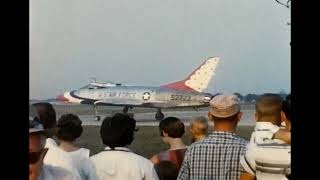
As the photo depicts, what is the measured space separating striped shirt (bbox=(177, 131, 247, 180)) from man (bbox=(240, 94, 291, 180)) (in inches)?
6.2

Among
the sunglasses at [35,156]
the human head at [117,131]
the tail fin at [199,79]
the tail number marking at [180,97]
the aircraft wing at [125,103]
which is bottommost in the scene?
the aircraft wing at [125,103]

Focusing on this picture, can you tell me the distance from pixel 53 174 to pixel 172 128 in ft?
5.52

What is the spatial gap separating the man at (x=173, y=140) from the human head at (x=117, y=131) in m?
0.54

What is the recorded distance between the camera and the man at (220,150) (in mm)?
2529

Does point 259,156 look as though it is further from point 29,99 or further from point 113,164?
point 29,99

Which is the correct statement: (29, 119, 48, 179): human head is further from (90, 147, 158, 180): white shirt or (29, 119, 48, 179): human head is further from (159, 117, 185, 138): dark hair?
(159, 117, 185, 138): dark hair

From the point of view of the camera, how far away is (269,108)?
99.4 inches

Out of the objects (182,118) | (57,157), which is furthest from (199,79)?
(57,157)

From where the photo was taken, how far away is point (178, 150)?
326 cm

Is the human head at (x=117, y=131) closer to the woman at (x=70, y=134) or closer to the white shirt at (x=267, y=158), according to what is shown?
the woman at (x=70, y=134)

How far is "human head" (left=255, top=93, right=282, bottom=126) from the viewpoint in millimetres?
2506

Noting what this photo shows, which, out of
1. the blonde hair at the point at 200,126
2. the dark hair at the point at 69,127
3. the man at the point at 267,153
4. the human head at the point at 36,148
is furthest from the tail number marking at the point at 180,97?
the human head at the point at 36,148
